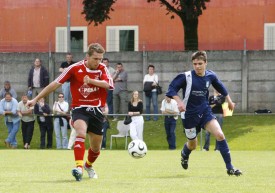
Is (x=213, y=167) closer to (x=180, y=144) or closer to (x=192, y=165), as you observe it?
(x=192, y=165)

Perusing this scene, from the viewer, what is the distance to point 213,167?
59.1 feet

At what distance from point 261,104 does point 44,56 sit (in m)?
8.12

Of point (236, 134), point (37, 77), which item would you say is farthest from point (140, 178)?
point (37, 77)

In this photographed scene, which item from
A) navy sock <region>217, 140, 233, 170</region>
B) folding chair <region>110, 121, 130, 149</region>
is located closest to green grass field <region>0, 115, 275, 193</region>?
navy sock <region>217, 140, 233, 170</region>

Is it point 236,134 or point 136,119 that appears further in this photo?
point 236,134

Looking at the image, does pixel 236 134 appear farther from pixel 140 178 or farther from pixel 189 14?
pixel 140 178

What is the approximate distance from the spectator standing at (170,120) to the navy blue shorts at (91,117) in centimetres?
1484

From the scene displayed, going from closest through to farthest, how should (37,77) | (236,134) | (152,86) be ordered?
1. (236,134)
2. (152,86)
3. (37,77)

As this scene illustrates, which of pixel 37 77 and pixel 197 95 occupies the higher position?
pixel 197 95

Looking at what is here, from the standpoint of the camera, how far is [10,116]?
3116cm

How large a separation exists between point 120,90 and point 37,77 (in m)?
2.94

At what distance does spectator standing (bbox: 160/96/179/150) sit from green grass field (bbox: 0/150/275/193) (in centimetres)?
928

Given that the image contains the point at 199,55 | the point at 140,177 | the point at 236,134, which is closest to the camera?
the point at 140,177

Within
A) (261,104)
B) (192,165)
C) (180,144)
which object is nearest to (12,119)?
(180,144)
